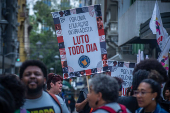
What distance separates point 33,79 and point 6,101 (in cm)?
96

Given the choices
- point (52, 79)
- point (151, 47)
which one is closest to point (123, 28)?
point (151, 47)

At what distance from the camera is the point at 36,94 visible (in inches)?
163

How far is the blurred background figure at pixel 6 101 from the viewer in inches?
123

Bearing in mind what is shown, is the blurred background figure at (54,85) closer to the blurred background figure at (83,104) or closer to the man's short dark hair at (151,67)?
the blurred background figure at (83,104)

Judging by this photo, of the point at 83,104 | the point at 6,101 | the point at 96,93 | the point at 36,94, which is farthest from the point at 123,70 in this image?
the point at 6,101

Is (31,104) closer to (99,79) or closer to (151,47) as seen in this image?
(99,79)

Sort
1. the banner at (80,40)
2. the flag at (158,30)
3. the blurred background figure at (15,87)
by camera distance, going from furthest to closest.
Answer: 1. the flag at (158,30)
2. the banner at (80,40)
3. the blurred background figure at (15,87)

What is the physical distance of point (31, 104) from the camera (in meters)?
4.07

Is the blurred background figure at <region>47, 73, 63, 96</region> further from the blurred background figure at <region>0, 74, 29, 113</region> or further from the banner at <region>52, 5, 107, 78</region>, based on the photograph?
the blurred background figure at <region>0, 74, 29, 113</region>

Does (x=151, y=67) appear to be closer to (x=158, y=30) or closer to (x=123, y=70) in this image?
(x=158, y=30)

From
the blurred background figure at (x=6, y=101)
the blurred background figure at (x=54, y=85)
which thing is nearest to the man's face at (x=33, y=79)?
the blurred background figure at (x=6, y=101)

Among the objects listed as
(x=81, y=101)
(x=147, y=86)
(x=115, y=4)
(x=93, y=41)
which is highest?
(x=115, y=4)

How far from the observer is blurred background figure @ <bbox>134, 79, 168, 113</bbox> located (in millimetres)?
3951

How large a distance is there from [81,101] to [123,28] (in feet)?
32.9
